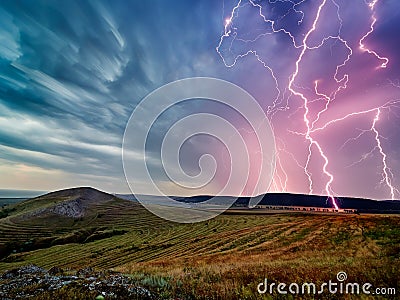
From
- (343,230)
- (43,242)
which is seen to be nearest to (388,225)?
(343,230)

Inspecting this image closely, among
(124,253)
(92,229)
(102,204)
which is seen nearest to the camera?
(124,253)

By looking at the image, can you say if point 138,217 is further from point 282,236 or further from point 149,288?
point 149,288

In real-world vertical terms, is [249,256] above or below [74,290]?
below

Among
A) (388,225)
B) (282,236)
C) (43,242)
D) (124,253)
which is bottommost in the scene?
(43,242)

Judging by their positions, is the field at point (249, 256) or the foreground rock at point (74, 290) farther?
the field at point (249, 256)

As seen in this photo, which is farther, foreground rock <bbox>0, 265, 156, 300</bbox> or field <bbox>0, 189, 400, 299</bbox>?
field <bbox>0, 189, 400, 299</bbox>

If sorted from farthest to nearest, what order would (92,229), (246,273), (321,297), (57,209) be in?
(57,209)
(92,229)
(246,273)
(321,297)

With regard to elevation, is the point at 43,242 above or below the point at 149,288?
below

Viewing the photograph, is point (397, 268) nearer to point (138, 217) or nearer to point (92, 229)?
point (92, 229)

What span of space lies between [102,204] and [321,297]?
145 m

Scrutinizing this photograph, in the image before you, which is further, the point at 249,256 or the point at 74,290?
the point at 249,256

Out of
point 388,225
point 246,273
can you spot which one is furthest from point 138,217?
point 246,273

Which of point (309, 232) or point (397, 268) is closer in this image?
point (397, 268)

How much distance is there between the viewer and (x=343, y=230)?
30859 millimetres
